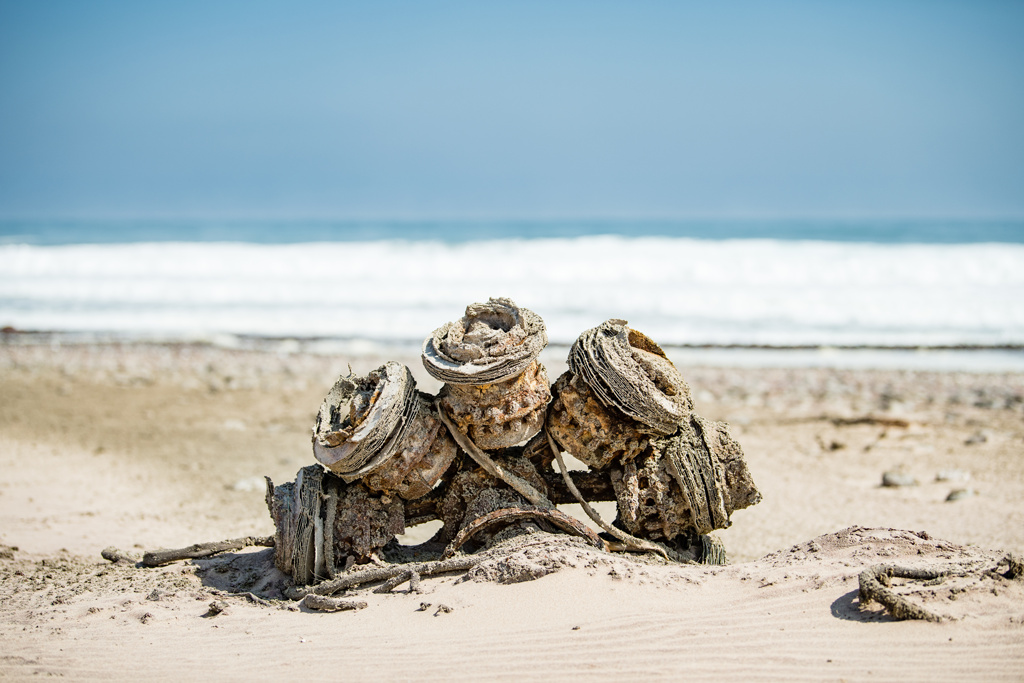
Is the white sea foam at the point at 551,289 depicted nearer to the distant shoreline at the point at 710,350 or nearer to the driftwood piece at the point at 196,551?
the distant shoreline at the point at 710,350

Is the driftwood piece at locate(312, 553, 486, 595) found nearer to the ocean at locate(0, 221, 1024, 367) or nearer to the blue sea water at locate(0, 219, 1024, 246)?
the ocean at locate(0, 221, 1024, 367)

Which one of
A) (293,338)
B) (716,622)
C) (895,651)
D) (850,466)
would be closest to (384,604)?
(716,622)

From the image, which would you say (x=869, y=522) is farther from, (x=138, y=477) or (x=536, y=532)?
(x=138, y=477)

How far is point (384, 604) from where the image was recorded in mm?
3672

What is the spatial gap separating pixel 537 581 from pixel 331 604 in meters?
0.96

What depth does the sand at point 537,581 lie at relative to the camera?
3.11 meters

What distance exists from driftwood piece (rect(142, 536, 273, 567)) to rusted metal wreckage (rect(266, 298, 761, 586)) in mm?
574

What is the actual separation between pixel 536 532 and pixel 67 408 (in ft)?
22.9

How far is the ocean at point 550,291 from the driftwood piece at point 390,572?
9649 mm

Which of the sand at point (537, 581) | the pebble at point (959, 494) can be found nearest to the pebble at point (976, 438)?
the sand at point (537, 581)

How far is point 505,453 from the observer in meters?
4.16

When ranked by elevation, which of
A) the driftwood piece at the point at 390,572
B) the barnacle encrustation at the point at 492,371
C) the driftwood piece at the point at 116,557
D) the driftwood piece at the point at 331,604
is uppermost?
the barnacle encrustation at the point at 492,371

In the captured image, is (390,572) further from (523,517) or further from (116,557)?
(116,557)

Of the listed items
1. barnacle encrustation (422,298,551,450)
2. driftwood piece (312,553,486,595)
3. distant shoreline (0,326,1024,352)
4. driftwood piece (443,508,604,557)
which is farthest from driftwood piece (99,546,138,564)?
distant shoreline (0,326,1024,352)
